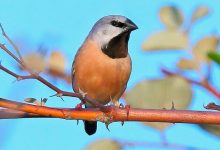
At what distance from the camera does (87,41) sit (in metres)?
3.56

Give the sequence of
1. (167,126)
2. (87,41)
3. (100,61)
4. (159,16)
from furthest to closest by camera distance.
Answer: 1. (87,41)
2. (100,61)
3. (159,16)
4. (167,126)

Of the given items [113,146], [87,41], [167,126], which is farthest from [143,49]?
[87,41]

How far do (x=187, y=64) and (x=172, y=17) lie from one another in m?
0.18

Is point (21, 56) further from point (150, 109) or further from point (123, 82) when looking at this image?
point (123, 82)

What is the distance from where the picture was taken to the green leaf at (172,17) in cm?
190

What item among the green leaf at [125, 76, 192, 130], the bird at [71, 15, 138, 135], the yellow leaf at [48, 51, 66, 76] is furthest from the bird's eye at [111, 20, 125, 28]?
the green leaf at [125, 76, 192, 130]

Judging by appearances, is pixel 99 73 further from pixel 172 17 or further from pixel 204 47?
pixel 204 47

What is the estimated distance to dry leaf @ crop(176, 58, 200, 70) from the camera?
6.12 feet

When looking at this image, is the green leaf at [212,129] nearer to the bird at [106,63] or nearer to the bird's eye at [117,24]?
the bird at [106,63]

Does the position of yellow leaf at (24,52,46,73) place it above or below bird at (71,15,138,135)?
below

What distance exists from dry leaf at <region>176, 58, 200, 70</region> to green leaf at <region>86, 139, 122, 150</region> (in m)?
0.38

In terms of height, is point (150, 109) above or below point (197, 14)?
below

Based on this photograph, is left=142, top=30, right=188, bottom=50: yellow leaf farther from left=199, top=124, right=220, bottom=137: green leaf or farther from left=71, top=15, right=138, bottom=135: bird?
left=71, top=15, right=138, bottom=135: bird

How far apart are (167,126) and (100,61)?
1442 mm
